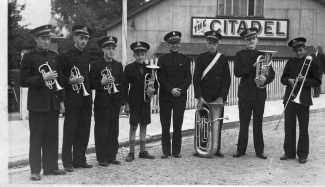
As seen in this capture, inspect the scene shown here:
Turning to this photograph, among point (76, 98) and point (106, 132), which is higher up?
point (76, 98)

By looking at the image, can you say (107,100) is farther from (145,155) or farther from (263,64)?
(263,64)

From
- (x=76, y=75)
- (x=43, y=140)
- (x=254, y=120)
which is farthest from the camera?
(x=254, y=120)

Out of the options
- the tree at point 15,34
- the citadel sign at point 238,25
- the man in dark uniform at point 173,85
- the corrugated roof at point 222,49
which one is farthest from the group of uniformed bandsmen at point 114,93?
the citadel sign at point 238,25

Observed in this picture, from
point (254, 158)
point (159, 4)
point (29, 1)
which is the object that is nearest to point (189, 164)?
point (254, 158)

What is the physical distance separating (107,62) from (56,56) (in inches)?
39.5

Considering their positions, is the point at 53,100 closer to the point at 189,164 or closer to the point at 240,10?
the point at 189,164

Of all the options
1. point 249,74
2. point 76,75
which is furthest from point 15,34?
point 249,74

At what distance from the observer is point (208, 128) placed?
309 inches

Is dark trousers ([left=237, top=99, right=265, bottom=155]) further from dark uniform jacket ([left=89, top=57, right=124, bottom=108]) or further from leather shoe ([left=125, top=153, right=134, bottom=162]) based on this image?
dark uniform jacket ([left=89, top=57, right=124, bottom=108])

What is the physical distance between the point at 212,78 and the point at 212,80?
0.03 meters

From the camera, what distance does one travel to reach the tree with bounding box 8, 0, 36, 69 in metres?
7.30

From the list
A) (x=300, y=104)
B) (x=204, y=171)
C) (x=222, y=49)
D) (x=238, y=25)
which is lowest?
(x=204, y=171)

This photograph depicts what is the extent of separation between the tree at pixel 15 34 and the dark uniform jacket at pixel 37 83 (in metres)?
0.92

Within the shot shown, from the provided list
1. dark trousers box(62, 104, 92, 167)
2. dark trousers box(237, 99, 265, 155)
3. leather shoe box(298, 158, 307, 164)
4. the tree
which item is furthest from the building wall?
leather shoe box(298, 158, 307, 164)
